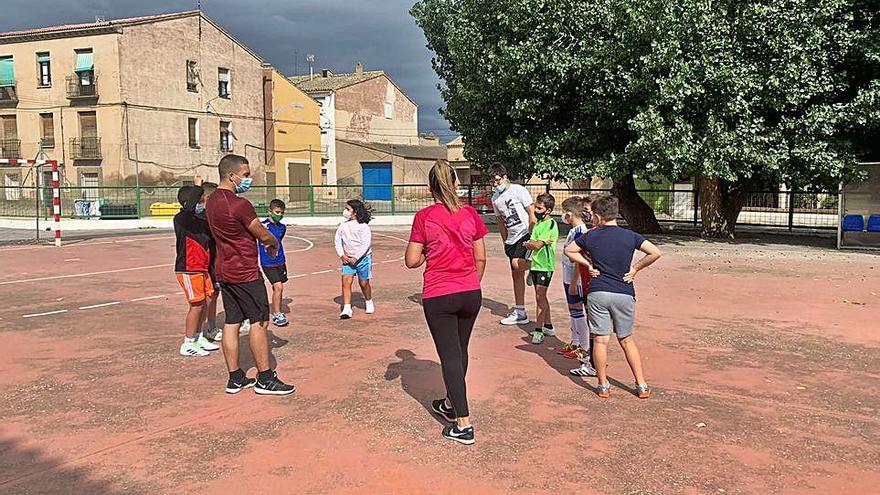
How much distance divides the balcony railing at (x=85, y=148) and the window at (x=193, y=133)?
16.3ft

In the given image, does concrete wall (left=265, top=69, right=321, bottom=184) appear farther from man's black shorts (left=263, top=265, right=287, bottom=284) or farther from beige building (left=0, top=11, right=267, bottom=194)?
man's black shorts (left=263, top=265, right=287, bottom=284)

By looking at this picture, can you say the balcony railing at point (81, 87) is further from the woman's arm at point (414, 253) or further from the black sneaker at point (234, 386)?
the woman's arm at point (414, 253)

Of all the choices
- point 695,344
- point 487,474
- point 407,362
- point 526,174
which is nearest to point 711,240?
point 526,174

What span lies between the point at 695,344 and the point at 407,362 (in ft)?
10.1

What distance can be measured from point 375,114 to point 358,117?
258 cm

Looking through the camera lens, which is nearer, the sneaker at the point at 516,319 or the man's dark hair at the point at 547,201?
the man's dark hair at the point at 547,201

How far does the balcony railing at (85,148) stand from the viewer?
36.2 metres

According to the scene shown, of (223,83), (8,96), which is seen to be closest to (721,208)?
(223,83)

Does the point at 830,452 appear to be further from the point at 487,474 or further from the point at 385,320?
the point at 385,320

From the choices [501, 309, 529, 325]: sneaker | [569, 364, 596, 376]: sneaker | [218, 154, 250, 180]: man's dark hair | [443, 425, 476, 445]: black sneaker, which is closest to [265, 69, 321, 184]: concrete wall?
[501, 309, 529, 325]: sneaker

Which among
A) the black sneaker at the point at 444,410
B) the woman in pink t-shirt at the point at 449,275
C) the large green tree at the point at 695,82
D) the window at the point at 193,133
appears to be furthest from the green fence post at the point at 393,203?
the woman in pink t-shirt at the point at 449,275

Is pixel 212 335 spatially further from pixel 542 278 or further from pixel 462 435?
pixel 462 435

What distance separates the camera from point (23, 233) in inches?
955

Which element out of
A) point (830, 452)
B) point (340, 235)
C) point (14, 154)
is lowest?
point (830, 452)
